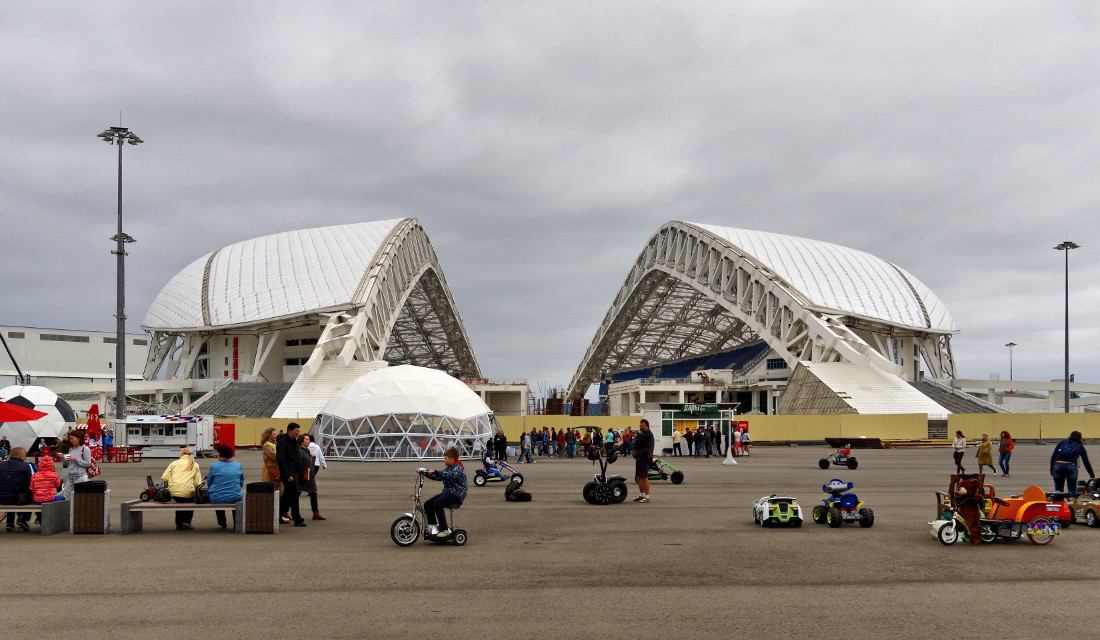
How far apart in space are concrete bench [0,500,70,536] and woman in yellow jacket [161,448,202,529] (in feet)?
4.92

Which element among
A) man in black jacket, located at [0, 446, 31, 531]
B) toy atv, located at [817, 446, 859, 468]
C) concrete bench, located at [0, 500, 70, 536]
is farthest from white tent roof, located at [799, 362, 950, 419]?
man in black jacket, located at [0, 446, 31, 531]

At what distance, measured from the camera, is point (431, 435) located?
120ft

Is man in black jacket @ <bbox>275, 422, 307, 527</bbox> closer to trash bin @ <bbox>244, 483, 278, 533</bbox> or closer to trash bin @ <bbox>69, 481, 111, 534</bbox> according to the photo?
trash bin @ <bbox>244, 483, 278, 533</bbox>

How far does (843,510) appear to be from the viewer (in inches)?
564

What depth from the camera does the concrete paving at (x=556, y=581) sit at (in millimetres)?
7844

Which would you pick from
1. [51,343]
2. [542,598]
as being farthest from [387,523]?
[51,343]

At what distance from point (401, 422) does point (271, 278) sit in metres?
44.9

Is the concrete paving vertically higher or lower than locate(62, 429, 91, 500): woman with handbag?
lower

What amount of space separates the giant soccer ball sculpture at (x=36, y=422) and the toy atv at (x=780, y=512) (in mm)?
33535

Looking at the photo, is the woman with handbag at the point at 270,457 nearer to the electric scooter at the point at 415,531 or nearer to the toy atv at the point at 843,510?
the electric scooter at the point at 415,531

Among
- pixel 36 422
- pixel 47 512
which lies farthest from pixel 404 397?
pixel 47 512

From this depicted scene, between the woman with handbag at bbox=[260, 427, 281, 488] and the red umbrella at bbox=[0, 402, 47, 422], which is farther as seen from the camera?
the red umbrella at bbox=[0, 402, 47, 422]

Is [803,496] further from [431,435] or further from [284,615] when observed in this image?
[431,435]

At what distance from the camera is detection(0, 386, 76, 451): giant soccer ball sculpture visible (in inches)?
1519
